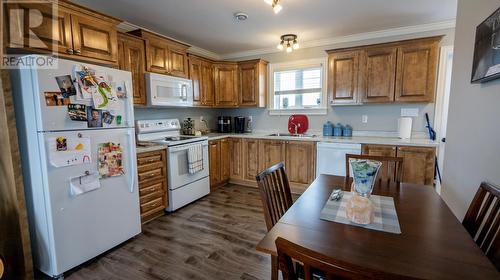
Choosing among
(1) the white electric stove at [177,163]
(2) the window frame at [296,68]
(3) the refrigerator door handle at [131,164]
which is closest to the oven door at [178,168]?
(1) the white electric stove at [177,163]

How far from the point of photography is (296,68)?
4.05 m

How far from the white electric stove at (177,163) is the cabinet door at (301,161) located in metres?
1.28

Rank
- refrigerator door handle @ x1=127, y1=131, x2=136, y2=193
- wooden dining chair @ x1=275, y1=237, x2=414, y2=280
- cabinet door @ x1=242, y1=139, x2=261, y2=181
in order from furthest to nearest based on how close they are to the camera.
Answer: cabinet door @ x1=242, y1=139, x2=261, y2=181
refrigerator door handle @ x1=127, y1=131, x2=136, y2=193
wooden dining chair @ x1=275, y1=237, x2=414, y2=280

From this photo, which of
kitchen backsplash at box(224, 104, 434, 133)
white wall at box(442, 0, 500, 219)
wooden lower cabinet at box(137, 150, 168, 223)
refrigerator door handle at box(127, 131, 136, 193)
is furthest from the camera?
kitchen backsplash at box(224, 104, 434, 133)

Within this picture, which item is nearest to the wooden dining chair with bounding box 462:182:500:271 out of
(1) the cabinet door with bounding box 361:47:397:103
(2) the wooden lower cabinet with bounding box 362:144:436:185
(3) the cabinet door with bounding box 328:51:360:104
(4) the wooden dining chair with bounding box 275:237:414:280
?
(4) the wooden dining chair with bounding box 275:237:414:280

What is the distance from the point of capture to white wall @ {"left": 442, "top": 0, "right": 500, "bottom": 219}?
128 centimetres

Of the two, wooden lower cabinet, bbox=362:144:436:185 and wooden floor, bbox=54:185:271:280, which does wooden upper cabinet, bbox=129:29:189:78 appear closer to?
wooden floor, bbox=54:185:271:280

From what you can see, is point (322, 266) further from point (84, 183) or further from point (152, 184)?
point (152, 184)

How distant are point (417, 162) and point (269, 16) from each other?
8.29 ft

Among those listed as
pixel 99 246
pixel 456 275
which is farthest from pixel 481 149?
pixel 99 246

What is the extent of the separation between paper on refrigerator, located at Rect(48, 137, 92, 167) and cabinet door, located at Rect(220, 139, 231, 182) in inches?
87.8

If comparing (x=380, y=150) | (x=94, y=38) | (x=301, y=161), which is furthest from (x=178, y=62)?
(x=380, y=150)

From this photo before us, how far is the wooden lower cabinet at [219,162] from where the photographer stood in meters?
3.77

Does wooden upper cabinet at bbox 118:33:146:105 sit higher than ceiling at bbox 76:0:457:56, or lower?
lower
